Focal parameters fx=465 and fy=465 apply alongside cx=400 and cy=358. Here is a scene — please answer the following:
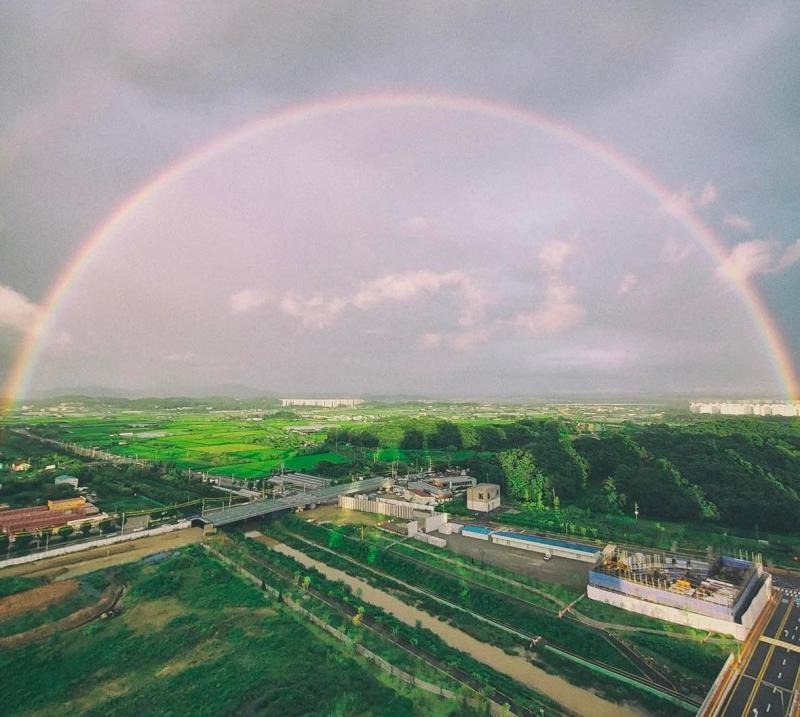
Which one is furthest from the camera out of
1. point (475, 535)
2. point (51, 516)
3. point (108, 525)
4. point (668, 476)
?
point (668, 476)

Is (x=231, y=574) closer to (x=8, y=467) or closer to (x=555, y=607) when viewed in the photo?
(x=555, y=607)

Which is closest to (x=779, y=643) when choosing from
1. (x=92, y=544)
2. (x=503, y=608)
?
(x=503, y=608)

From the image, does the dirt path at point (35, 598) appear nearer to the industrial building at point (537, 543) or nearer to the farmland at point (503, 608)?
the farmland at point (503, 608)

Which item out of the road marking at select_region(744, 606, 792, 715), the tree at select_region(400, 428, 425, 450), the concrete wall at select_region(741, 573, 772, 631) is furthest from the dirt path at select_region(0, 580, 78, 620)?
the tree at select_region(400, 428, 425, 450)

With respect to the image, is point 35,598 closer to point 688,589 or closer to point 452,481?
point 688,589

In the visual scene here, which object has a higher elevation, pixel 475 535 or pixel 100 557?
pixel 475 535

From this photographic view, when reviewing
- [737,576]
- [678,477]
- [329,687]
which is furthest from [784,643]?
[678,477]

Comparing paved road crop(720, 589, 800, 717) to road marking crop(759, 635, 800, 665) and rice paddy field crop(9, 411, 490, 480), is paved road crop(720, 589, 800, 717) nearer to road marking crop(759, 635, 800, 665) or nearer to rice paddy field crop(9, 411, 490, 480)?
road marking crop(759, 635, 800, 665)
